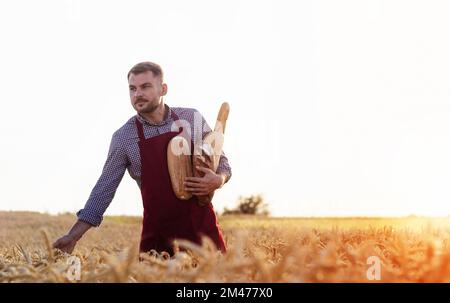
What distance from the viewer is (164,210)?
4.71 metres

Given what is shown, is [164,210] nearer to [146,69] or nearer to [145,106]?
[145,106]

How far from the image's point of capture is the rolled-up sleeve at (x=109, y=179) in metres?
5.01

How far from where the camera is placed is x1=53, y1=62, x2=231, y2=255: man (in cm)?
468

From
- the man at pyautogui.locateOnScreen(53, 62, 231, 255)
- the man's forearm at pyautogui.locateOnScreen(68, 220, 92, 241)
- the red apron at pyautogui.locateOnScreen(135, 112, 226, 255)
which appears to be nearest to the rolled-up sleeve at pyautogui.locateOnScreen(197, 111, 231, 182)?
the man at pyautogui.locateOnScreen(53, 62, 231, 255)

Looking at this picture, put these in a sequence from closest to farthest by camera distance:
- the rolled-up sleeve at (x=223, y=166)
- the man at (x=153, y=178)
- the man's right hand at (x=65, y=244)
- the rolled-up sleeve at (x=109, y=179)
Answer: the man's right hand at (x=65, y=244) → the man at (x=153, y=178) → the rolled-up sleeve at (x=223, y=166) → the rolled-up sleeve at (x=109, y=179)

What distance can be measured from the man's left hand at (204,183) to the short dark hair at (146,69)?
916 mm

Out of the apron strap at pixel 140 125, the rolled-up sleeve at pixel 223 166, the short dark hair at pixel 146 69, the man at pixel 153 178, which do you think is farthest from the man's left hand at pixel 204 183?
the short dark hair at pixel 146 69

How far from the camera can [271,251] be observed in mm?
3205

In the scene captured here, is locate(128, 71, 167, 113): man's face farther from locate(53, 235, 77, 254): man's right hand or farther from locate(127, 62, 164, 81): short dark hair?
locate(53, 235, 77, 254): man's right hand

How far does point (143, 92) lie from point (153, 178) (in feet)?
1.97

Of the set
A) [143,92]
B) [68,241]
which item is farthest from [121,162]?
[68,241]

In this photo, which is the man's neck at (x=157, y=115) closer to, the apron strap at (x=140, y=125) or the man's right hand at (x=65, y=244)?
the apron strap at (x=140, y=125)
